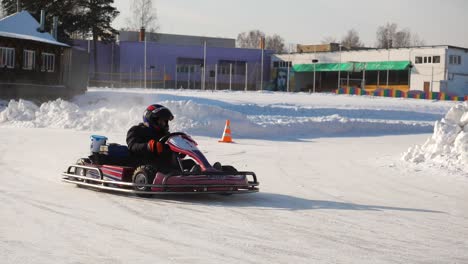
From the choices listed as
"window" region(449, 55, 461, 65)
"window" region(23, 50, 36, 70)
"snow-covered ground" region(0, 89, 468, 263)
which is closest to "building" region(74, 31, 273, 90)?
"window" region(449, 55, 461, 65)

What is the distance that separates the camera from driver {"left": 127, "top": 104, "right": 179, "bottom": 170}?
991 cm

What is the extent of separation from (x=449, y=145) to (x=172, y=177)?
706 centimetres

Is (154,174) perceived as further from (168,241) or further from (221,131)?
(221,131)

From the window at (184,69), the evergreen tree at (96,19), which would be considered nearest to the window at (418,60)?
the window at (184,69)

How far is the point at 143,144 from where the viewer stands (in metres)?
9.90

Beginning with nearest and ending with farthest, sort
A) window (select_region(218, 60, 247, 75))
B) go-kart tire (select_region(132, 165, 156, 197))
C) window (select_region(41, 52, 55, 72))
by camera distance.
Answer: go-kart tire (select_region(132, 165, 156, 197)) → window (select_region(41, 52, 55, 72)) → window (select_region(218, 60, 247, 75))

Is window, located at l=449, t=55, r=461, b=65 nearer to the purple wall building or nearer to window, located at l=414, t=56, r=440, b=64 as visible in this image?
window, located at l=414, t=56, r=440, b=64

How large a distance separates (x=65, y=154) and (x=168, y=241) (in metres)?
9.53

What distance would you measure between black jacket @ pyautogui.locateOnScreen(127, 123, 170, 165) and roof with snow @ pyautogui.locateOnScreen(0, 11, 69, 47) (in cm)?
2742

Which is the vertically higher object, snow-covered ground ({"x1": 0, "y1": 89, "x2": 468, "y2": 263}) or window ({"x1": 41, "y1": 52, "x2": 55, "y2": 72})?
window ({"x1": 41, "y1": 52, "x2": 55, "y2": 72})

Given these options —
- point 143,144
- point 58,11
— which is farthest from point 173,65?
point 143,144

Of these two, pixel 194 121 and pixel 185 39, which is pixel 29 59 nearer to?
pixel 194 121

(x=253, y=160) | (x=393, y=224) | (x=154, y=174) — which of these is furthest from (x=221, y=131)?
(x=393, y=224)

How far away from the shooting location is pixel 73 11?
197 ft
